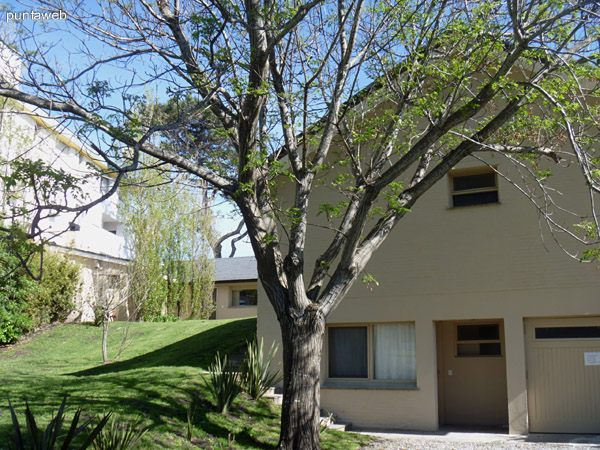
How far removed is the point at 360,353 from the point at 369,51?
21.9 feet

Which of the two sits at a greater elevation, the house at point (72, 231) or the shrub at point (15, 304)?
the house at point (72, 231)

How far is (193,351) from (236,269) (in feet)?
44.8

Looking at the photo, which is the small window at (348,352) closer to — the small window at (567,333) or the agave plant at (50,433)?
the small window at (567,333)

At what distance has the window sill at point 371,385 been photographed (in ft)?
43.4

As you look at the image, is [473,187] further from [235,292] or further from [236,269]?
[235,292]

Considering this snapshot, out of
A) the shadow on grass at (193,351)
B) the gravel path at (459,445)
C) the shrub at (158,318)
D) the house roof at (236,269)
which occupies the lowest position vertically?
the gravel path at (459,445)

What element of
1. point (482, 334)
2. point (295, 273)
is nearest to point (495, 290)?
point (482, 334)

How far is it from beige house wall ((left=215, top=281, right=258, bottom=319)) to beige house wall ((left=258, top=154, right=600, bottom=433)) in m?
15.9

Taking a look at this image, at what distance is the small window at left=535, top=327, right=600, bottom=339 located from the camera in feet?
40.2

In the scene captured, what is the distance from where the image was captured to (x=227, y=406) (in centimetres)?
1151

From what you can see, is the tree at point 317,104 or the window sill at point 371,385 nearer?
the tree at point 317,104

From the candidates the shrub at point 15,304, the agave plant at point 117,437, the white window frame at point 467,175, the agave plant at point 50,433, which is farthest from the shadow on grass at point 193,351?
the agave plant at point 50,433

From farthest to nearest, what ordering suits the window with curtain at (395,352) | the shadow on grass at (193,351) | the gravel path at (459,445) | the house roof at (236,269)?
the house roof at (236,269)
the shadow on grass at (193,351)
the window with curtain at (395,352)
the gravel path at (459,445)

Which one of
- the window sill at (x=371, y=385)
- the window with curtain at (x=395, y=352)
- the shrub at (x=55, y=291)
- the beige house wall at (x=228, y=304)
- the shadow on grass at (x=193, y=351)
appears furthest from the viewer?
the beige house wall at (x=228, y=304)
